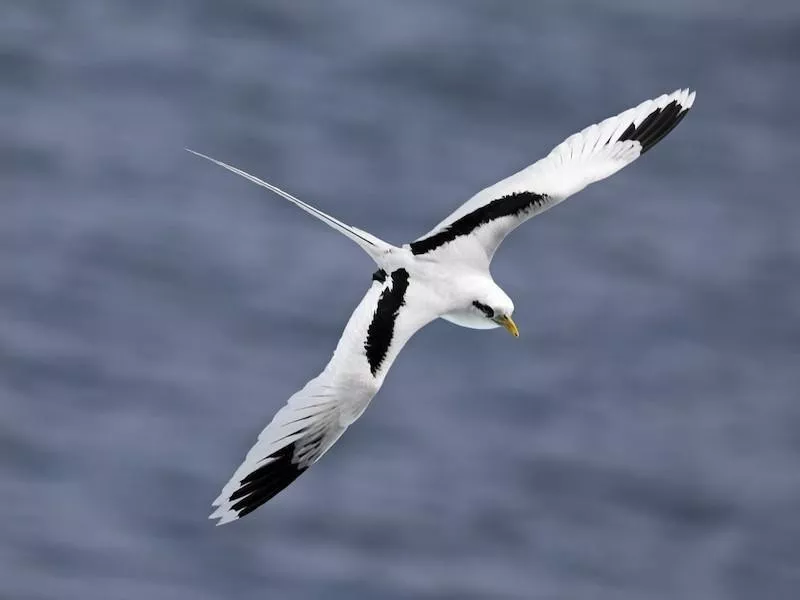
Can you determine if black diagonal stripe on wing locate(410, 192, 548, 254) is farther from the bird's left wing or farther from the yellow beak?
the yellow beak

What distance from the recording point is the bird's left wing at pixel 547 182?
20484mm

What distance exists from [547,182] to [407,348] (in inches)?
597

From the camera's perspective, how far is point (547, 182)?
21.3 m

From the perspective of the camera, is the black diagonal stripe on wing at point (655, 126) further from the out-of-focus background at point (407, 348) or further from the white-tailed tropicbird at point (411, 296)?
the out-of-focus background at point (407, 348)

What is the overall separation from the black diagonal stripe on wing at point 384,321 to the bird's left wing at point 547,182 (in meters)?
0.81

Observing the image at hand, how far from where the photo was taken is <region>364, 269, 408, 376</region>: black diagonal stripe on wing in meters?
18.8

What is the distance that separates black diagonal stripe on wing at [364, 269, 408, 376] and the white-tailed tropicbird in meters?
0.01

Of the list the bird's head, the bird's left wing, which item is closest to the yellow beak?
the bird's head

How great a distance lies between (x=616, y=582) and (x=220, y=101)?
44.9 ft

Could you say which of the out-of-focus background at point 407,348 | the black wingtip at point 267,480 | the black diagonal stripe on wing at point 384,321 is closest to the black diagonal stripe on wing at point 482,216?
the black diagonal stripe on wing at point 384,321

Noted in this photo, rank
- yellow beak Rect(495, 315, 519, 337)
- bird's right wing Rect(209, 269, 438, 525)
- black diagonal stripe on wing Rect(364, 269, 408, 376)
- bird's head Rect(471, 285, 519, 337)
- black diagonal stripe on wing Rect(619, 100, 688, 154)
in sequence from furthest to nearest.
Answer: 1. black diagonal stripe on wing Rect(619, 100, 688, 154)
2. yellow beak Rect(495, 315, 519, 337)
3. bird's head Rect(471, 285, 519, 337)
4. black diagonal stripe on wing Rect(364, 269, 408, 376)
5. bird's right wing Rect(209, 269, 438, 525)

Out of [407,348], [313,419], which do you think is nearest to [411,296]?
[313,419]

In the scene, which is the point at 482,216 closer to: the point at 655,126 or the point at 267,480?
the point at 655,126

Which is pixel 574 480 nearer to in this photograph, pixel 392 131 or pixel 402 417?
pixel 402 417
